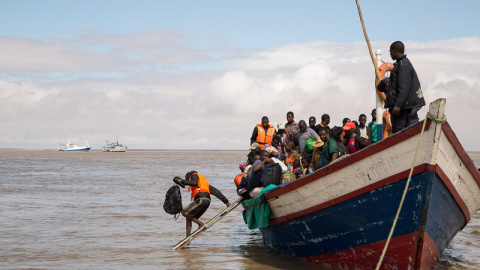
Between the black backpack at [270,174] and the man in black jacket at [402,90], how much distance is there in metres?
2.61

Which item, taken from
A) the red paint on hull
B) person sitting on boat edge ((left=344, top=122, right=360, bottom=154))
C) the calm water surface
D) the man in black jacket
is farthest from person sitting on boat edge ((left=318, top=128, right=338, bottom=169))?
the man in black jacket

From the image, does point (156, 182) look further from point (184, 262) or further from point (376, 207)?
point (376, 207)

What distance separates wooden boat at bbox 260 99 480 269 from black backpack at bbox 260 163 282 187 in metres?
1.01

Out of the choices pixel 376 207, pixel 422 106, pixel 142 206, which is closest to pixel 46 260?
pixel 376 207

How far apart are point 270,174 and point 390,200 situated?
281 cm

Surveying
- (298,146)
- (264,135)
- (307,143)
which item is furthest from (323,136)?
(264,135)

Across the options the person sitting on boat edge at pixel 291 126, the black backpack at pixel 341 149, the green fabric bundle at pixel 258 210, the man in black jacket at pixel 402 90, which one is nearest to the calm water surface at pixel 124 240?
the green fabric bundle at pixel 258 210

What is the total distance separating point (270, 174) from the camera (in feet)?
30.6

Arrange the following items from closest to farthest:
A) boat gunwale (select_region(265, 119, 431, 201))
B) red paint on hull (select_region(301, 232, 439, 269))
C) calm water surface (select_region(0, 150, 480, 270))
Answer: boat gunwale (select_region(265, 119, 431, 201)) < red paint on hull (select_region(301, 232, 439, 269)) < calm water surface (select_region(0, 150, 480, 270))

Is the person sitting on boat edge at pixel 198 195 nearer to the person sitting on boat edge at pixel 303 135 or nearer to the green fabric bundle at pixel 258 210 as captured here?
the green fabric bundle at pixel 258 210

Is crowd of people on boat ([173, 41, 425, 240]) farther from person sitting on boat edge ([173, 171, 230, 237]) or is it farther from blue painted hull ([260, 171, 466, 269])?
blue painted hull ([260, 171, 466, 269])

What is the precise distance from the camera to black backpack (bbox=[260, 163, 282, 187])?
9.34 m

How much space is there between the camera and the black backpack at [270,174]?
934cm

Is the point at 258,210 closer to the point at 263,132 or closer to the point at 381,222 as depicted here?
the point at 381,222
